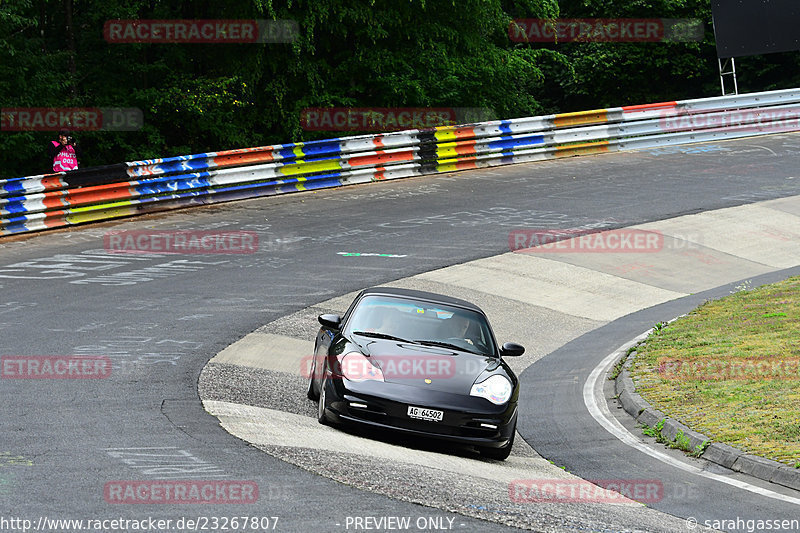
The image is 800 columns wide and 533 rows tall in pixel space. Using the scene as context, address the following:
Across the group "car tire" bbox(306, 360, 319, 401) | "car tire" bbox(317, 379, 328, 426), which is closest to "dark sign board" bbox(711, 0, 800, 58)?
"car tire" bbox(306, 360, 319, 401)

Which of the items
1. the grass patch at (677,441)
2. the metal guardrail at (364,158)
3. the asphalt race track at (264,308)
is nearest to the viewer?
the asphalt race track at (264,308)

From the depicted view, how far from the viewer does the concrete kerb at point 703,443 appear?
876cm

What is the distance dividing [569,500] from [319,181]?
16592 millimetres

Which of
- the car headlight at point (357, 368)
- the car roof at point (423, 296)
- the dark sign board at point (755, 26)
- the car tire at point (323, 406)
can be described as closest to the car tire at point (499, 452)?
the car headlight at point (357, 368)

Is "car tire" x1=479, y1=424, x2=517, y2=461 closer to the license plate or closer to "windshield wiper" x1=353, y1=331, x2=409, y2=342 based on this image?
the license plate

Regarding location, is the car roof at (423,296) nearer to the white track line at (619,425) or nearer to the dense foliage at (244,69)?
the white track line at (619,425)

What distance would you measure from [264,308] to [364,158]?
10151 millimetres

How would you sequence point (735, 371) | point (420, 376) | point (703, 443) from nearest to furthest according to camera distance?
point (420, 376) → point (703, 443) → point (735, 371)

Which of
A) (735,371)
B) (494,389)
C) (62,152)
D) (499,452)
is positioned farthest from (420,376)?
(62,152)

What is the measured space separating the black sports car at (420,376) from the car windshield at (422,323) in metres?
0.01

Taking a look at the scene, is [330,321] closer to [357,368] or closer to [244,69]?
[357,368]

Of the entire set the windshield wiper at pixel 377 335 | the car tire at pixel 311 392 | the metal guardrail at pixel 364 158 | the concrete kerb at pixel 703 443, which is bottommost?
the concrete kerb at pixel 703 443

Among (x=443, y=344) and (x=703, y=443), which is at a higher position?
(x=443, y=344)

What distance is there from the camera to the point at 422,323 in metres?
10.3
